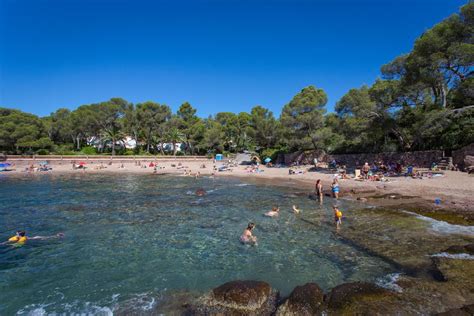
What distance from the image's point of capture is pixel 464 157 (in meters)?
24.4

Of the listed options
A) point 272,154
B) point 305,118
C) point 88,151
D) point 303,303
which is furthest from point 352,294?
point 88,151

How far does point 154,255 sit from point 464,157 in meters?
26.9

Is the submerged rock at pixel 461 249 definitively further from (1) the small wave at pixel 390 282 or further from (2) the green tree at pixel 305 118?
(2) the green tree at pixel 305 118

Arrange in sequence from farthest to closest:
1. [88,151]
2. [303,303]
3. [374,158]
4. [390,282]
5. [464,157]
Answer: [88,151] → [374,158] → [464,157] → [390,282] → [303,303]

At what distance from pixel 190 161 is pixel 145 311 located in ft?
179

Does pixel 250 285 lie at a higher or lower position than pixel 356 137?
lower

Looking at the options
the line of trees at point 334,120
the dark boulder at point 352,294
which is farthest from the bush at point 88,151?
the dark boulder at point 352,294

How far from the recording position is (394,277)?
7625 millimetres

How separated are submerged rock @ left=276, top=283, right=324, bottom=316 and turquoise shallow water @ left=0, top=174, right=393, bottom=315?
1134mm

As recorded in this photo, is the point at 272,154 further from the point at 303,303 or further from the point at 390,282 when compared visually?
the point at 303,303

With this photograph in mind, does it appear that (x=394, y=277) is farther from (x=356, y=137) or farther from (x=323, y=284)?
(x=356, y=137)

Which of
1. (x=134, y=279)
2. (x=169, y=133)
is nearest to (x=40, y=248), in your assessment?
(x=134, y=279)

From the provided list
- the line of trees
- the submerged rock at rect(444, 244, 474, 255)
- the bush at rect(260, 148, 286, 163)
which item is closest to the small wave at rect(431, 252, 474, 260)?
the submerged rock at rect(444, 244, 474, 255)

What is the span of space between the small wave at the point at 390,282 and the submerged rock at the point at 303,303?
193cm
